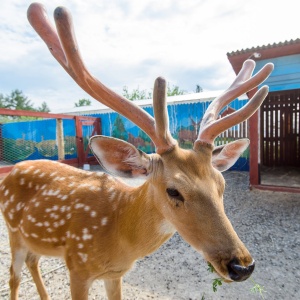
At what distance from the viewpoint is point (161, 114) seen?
1438mm

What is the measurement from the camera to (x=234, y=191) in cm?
597

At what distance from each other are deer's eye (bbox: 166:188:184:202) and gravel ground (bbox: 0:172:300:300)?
1476mm

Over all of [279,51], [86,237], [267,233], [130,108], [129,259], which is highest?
[279,51]

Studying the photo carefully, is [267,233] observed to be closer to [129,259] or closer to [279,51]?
[129,259]

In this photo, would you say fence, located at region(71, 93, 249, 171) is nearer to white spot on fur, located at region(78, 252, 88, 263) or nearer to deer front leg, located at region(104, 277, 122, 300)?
deer front leg, located at region(104, 277, 122, 300)

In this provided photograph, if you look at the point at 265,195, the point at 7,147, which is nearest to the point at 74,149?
the point at 7,147

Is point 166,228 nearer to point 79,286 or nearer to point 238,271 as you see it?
point 238,271

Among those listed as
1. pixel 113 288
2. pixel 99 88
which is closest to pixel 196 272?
pixel 113 288

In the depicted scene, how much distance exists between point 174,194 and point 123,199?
58 centimetres

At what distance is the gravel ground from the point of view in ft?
7.91

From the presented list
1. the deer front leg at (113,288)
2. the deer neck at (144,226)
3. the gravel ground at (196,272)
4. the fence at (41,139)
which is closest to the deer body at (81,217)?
the deer neck at (144,226)

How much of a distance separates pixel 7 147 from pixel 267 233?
41.5ft

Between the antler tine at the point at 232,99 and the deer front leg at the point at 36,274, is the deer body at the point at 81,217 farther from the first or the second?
the antler tine at the point at 232,99

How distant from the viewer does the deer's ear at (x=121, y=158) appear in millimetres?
1503
